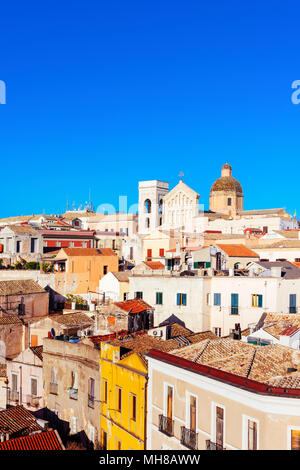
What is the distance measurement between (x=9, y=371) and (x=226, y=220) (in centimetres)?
4514

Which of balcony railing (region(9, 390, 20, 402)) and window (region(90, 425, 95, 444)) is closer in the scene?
window (region(90, 425, 95, 444))

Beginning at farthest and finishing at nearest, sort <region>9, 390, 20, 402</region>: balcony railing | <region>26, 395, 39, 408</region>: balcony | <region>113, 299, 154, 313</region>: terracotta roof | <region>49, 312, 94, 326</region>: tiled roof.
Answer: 1. <region>113, 299, 154, 313</region>: terracotta roof
2. <region>49, 312, 94, 326</region>: tiled roof
3. <region>9, 390, 20, 402</region>: balcony railing
4. <region>26, 395, 39, 408</region>: balcony

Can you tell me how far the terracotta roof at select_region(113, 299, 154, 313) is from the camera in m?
24.1

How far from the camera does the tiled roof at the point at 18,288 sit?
1147 inches

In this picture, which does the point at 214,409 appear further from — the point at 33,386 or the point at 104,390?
the point at 33,386

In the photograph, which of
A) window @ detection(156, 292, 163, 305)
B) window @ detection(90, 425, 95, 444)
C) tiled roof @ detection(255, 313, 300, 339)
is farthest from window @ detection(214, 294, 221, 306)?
window @ detection(90, 425, 95, 444)

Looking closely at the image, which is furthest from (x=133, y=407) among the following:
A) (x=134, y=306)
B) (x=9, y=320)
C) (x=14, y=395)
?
(x=9, y=320)

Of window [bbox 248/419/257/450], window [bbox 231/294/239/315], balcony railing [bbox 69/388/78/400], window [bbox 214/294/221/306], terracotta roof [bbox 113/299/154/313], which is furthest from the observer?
window [bbox 214/294/221/306]

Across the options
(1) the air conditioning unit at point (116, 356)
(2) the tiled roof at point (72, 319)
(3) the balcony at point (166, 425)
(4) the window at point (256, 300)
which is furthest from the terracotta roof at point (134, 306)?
(3) the balcony at point (166, 425)

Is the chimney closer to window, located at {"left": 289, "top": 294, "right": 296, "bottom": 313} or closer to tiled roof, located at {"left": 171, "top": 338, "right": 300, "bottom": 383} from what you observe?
window, located at {"left": 289, "top": 294, "right": 296, "bottom": 313}

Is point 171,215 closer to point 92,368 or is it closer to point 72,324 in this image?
point 72,324

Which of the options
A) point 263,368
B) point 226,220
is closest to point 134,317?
point 263,368

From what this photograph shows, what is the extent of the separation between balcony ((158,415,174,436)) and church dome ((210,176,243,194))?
64.1m

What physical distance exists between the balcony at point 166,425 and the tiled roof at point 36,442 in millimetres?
3779
